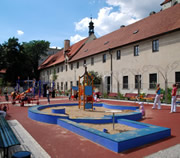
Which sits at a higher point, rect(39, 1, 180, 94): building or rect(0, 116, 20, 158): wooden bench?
rect(39, 1, 180, 94): building

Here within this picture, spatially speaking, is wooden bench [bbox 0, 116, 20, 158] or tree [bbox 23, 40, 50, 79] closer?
wooden bench [bbox 0, 116, 20, 158]

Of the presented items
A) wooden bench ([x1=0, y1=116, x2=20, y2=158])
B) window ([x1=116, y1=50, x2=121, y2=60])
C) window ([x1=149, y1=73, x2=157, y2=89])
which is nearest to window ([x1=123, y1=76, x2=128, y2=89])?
window ([x1=116, y1=50, x2=121, y2=60])

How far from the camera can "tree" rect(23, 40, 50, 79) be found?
2158 inches

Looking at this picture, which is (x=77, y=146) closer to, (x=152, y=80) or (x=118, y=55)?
(x=152, y=80)

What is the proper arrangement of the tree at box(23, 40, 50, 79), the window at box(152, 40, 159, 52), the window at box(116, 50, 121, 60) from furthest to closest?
the tree at box(23, 40, 50, 79) → the window at box(116, 50, 121, 60) → the window at box(152, 40, 159, 52)

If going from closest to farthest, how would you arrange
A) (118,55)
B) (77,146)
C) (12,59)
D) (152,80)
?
(77,146) → (152,80) → (118,55) → (12,59)

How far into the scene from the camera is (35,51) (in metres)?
55.7

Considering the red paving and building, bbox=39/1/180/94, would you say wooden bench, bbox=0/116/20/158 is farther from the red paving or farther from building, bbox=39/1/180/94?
building, bbox=39/1/180/94

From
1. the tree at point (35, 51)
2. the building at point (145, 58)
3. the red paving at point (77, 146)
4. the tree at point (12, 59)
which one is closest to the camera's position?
the red paving at point (77, 146)

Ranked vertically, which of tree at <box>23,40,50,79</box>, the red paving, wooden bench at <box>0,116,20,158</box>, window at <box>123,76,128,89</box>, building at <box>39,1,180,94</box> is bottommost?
the red paving

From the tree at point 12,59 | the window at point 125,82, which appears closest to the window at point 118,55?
the window at point 125,82

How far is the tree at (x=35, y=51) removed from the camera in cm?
5481

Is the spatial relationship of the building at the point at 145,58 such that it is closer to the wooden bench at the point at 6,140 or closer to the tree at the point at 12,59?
the wooden bench at the point at 6,140

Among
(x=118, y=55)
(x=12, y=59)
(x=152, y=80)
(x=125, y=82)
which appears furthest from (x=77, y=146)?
(x=12, y=59)
